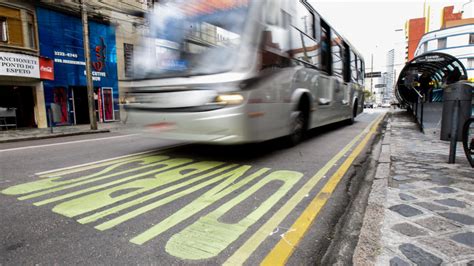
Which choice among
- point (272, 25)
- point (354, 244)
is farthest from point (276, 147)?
point (354, 244)

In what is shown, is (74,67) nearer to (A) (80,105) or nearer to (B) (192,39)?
(A) (80,105)

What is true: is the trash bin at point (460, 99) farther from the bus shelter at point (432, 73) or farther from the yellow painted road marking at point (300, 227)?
the bus shelter at point (432, 73)

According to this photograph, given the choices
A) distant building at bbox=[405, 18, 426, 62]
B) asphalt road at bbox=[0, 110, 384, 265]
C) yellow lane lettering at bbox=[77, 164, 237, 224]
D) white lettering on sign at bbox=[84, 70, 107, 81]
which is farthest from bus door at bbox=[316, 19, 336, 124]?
distant building at bbox=[405, 18, 426, 62]

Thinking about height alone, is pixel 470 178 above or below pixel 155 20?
below

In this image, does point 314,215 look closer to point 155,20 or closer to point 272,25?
→ point 272,25

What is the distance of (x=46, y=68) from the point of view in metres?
14.4

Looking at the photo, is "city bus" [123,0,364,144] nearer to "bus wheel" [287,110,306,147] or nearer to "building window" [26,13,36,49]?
"bus wheel" [287,110,306,147]

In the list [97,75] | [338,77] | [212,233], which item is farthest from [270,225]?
[97,75]

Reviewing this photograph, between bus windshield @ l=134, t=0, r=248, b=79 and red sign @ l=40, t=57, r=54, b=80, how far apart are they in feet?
38.5

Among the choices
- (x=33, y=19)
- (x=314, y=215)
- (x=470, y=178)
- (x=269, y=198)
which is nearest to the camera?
(x=314, y=215)

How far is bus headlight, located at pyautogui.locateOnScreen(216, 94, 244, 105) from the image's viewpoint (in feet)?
14.2

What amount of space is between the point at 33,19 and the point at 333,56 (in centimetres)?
1438

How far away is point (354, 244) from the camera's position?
7.42 feet

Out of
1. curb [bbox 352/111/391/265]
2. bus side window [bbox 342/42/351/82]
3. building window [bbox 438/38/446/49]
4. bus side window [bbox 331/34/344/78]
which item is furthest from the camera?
building window [bbox 438/38/446/49]
